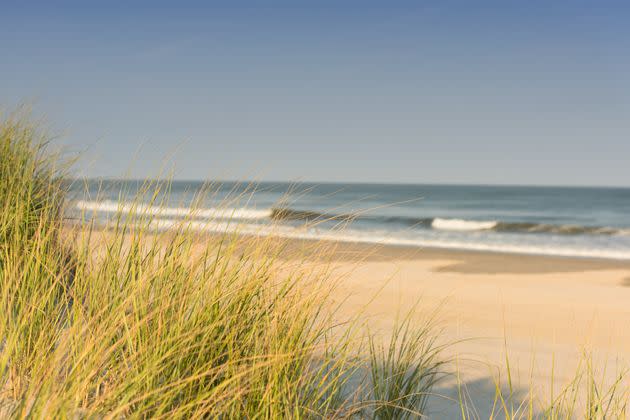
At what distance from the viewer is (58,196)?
210 inches

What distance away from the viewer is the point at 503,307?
6.79 metres

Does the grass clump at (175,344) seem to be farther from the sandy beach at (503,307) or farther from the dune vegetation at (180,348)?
the sandy beach at (503,307)

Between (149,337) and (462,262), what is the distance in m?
10.6

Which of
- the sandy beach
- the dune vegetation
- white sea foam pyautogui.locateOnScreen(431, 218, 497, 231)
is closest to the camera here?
the dune vegetation

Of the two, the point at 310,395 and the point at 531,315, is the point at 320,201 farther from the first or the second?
the point at 310,395

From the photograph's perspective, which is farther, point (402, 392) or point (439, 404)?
point (439, 404)

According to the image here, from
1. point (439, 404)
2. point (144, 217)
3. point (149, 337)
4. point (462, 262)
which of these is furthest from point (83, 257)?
point (462, 262)

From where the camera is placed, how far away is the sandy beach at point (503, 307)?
4402 millimetres

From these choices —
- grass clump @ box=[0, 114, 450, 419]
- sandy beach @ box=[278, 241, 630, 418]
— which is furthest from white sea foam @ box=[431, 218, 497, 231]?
grass clump @ box=[0, 114, 450, 419]

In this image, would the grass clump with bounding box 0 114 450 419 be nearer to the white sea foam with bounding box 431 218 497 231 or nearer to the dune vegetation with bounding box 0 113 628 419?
the dune vegetation with bounding box 0 113 628 419

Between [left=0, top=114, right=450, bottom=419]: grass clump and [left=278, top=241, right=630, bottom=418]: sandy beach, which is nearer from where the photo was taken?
[left=0, top=114, right=450, bottom=419]: grass clump

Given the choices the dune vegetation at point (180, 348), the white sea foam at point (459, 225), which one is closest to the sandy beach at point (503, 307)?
the dune vegetation at point (180, 348)

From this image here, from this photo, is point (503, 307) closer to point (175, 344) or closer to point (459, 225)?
point (175, 344)

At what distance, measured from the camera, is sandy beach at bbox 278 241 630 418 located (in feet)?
14.4
